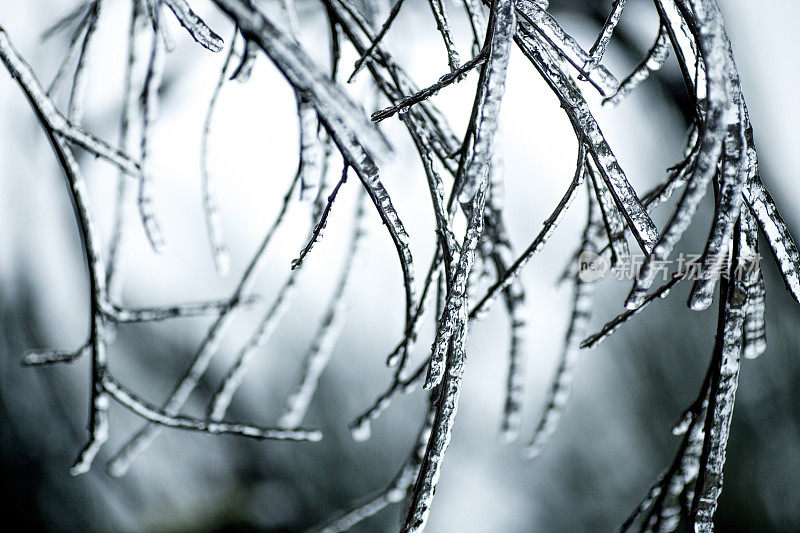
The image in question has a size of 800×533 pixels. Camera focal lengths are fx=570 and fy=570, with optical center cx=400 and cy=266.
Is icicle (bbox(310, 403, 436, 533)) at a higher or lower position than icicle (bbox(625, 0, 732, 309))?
lower

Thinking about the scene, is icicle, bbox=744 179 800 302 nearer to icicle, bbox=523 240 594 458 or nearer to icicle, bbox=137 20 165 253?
icicle, bbox=523 240 594 458

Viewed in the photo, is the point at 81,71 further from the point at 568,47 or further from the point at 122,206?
the point at 568,47

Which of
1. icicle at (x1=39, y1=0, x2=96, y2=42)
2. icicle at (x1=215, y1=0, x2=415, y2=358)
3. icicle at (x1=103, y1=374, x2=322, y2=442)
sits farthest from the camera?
icicle at (x1=39, y1=0, x2=96, y2=42)

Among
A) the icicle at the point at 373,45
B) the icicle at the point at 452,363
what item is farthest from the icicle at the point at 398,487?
the icicle at the point at 373,45

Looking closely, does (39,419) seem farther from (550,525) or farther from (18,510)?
(550,525)

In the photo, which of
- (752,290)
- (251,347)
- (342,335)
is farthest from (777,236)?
(342,335)

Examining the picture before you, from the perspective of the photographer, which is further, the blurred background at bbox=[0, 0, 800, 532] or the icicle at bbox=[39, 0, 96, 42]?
the blurred background at bbox=[0, 0, 800, 532]

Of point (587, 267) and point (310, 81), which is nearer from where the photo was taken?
point (310, 81)

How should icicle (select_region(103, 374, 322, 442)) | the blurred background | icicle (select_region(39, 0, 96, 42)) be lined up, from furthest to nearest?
1. the blurred background
2. icicle (select_region(39, 0, 96, 42))
3. icicle (select_region(103, 374, 322, 442))

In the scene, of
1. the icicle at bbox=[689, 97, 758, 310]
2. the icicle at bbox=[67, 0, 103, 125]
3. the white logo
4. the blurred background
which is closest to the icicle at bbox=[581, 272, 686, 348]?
the icicle at bbox=[689, 97, 758, 310]
